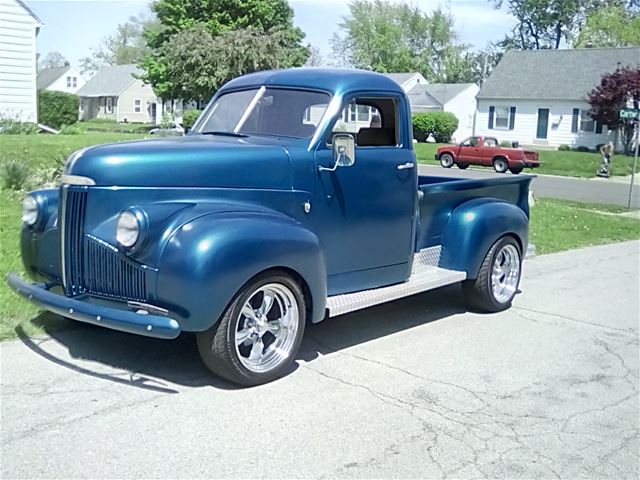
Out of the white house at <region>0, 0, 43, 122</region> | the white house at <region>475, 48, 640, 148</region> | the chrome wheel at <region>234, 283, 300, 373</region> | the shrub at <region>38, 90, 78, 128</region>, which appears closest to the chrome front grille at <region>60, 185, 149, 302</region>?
the chrome wheel at <region>234, 283, 300, 373</region>

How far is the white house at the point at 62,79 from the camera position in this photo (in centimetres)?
7481

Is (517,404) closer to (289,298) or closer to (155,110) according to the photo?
(289,298)

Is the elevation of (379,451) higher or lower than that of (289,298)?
lower

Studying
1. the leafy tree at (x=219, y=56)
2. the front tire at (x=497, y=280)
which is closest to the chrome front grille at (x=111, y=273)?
the front tire at (x=497, y=280)

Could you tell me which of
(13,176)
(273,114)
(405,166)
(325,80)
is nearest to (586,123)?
(13,176)

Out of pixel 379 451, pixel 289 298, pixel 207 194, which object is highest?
pixel 207 194

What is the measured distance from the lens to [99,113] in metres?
74.2

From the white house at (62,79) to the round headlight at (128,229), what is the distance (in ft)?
247

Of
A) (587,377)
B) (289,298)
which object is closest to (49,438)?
(289,298)

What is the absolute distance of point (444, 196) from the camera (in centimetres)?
699

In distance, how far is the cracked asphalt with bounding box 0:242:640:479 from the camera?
3.89m

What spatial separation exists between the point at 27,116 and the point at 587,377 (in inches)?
723

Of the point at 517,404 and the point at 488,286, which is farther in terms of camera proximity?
the point at 488,286

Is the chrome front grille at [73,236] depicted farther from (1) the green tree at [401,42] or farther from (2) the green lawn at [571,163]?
(1) the green tree at [401,42]
